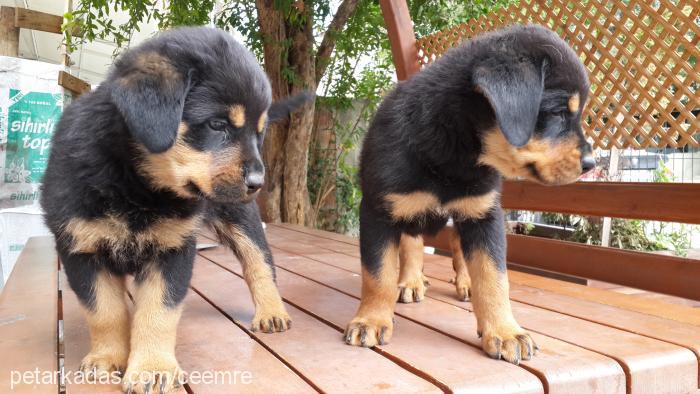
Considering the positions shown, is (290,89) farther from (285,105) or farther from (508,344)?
(508,344)

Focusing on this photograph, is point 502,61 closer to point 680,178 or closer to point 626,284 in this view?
point 626,284

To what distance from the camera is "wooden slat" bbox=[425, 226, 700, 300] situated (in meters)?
3.10

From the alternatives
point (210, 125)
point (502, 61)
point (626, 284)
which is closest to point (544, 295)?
point (626, 284)

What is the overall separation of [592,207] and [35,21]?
5.11m

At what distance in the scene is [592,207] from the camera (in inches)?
140

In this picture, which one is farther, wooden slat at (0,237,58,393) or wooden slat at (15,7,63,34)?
wooden slat at (15,7,63,34)

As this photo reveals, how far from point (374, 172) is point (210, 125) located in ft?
2.17

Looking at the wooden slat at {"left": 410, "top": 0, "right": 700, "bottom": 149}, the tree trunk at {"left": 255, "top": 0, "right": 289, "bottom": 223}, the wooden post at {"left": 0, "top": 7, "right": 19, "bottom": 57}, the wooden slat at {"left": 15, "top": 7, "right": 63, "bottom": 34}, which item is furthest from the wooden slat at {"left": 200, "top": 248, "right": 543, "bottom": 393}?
the wooden post at {"left": 0, "top": 7, "right": 19, "bottom": 57}

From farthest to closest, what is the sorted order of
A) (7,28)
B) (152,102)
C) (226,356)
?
(7,28)
(226,356)
(152,102)

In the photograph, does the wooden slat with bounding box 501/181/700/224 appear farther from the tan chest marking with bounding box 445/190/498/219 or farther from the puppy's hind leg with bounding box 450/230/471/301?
the tan chest marking with bounding box 445/190/498/219

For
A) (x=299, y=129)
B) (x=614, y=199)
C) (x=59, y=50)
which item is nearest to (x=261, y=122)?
(x=614, y=199)

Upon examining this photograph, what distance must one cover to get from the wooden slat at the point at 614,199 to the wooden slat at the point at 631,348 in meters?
1.11

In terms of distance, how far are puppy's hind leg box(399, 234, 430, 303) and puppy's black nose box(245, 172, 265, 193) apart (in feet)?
3.71

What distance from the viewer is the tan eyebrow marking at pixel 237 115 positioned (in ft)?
5.62
